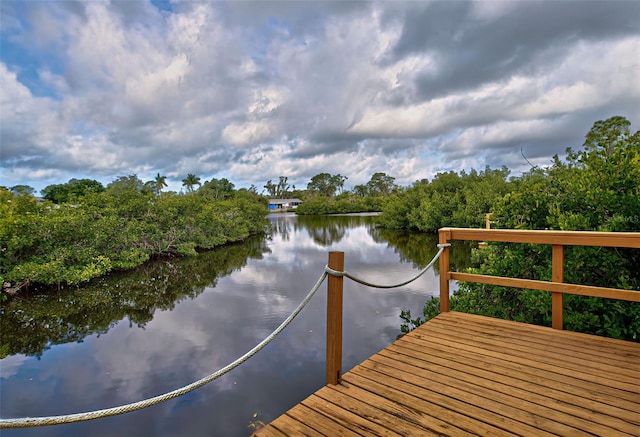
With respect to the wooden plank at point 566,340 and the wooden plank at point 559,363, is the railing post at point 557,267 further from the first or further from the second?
the wooden plank at point 559,363

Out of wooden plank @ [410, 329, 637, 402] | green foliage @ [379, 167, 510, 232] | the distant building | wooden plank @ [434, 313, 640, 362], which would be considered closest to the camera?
wooden plank @ [410, 329, 637, 402]

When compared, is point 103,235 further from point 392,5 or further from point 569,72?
point 569,72

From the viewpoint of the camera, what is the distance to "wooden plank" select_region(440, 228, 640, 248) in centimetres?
→ 243

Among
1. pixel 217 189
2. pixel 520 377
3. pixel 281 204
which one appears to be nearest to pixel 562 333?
pixel 520 377

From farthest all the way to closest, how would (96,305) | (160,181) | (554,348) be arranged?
1. (160,181)
2. (96,305)
3. (554,348)

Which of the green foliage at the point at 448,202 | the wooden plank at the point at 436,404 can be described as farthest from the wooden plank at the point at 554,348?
the green foliage at the point at 448,202

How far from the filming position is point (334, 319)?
2.10 metres

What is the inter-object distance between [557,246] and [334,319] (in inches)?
83.3

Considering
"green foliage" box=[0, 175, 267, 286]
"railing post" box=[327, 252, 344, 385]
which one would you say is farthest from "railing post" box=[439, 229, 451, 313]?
"green foliage" box=[0, 175, 267, 286]

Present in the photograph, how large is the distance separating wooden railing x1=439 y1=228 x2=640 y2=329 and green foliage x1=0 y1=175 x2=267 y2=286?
1050 cm

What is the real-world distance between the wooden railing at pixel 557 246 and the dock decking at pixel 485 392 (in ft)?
1.36

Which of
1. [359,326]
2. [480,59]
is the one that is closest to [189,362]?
[359,326]

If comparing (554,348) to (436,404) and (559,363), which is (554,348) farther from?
(436,404)

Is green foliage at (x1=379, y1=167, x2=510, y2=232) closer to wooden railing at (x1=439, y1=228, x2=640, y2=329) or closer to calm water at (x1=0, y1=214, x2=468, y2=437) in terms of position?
calm water at (x1=0, y1=214, x2=468, y2=437)
